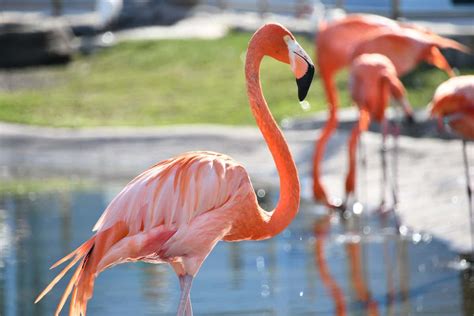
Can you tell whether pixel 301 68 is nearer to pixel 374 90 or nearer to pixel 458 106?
pixel 458 106

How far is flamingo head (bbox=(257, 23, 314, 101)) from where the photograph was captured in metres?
5.01

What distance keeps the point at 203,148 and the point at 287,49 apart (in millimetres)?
6190

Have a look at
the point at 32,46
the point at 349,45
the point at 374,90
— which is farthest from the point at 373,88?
the point at 32,46

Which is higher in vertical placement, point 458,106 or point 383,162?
point 458,106

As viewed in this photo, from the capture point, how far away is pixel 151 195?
16.9 ft

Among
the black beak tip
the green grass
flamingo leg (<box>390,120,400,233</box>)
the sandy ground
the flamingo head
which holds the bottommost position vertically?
the green grass

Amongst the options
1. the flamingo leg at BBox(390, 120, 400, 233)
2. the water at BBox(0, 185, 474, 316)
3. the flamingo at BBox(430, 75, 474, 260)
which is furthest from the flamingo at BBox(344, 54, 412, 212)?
the flamingo at BBox(430, 75, 474, 260)

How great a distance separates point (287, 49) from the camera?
5262 millimetres

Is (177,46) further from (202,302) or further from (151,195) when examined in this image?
(151,195)

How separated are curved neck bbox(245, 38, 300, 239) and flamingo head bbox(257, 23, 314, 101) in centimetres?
6

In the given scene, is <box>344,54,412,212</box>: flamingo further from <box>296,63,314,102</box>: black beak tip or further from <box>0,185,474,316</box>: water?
<box>296,63,314,102</box>: black beak tip

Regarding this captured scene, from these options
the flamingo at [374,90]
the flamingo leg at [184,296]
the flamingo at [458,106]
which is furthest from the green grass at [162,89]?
the flamingo leg at [184,296]

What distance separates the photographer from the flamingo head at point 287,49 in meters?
5.01

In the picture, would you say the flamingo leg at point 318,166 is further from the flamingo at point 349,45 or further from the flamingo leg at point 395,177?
the flamingo leg at point 395,177
